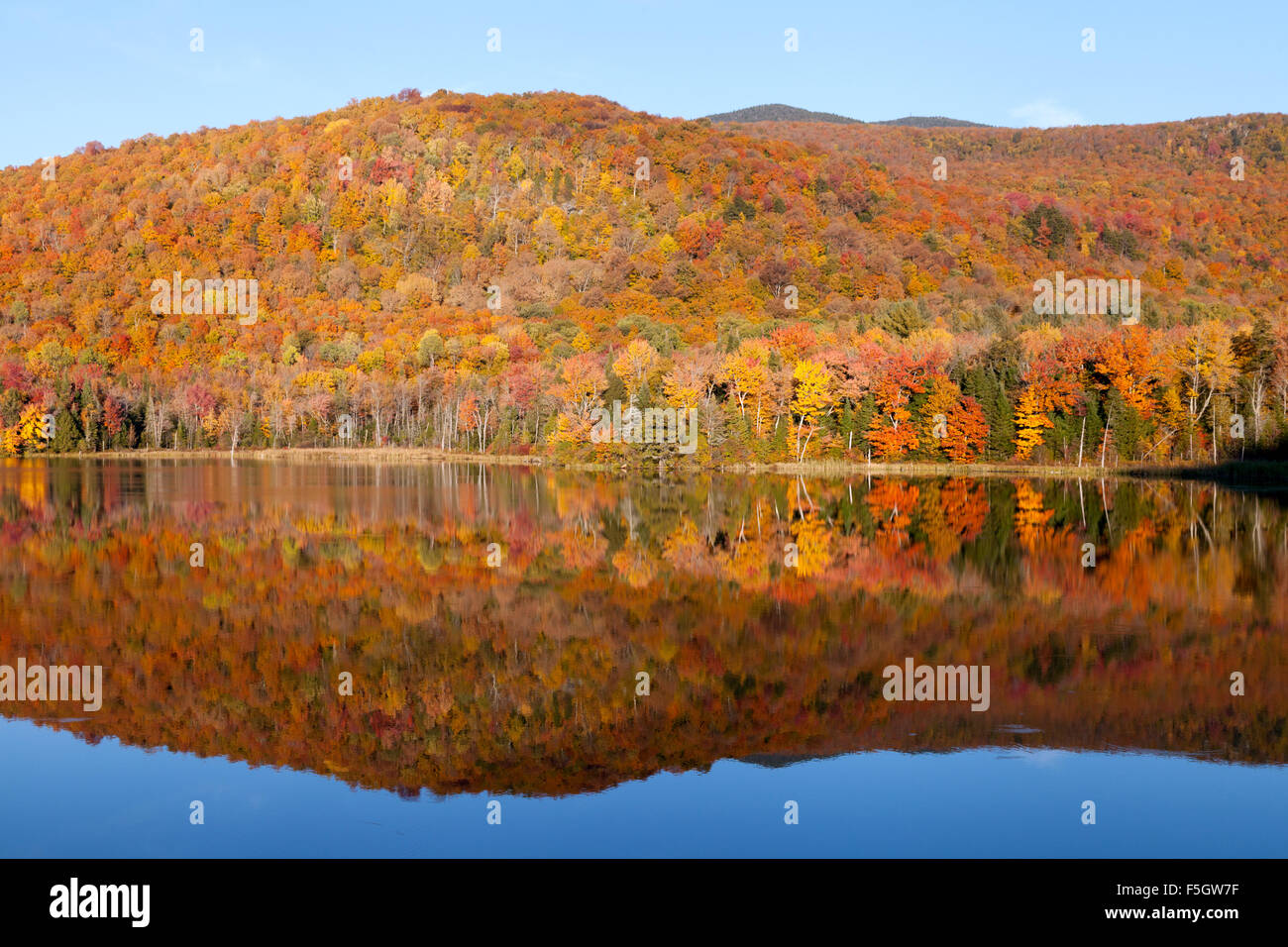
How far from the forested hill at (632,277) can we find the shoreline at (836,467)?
216cm

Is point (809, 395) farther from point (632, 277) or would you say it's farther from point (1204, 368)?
point (632, 277)

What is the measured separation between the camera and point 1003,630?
47.0ft

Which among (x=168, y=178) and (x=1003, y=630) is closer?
(x=1003, y=630)

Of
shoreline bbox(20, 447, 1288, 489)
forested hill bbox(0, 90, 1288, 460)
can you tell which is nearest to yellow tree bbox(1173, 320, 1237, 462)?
forested hill bbox(0, 90, 1288, 460)

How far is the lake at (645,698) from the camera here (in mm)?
7945

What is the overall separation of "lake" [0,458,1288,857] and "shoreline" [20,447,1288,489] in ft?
98.3

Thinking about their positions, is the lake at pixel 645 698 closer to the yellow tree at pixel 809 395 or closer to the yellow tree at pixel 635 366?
the yellow tree at pixel 809 395

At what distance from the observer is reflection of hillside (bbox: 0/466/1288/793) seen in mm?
9898

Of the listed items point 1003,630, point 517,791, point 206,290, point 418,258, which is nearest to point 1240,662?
point 1003,630

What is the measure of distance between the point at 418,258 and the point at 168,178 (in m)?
38.0
